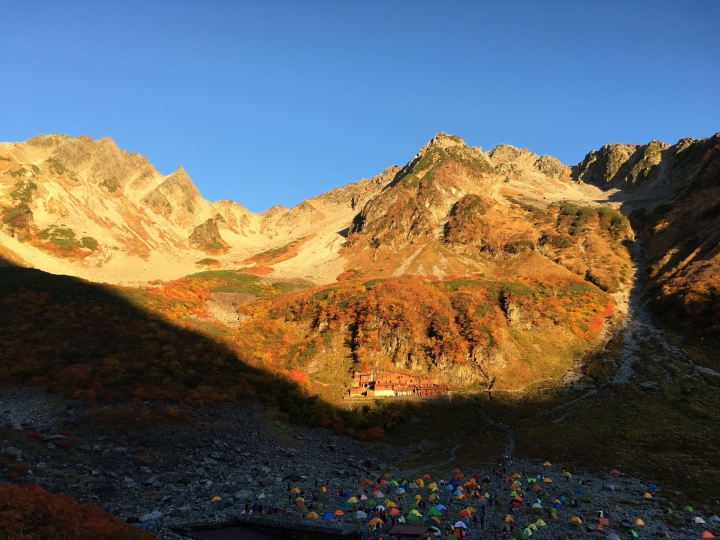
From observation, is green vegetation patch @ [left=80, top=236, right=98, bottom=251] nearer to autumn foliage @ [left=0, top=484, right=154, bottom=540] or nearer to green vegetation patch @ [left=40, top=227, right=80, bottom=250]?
green vegetation patch @ [left=40, top=227, right=80, bottom=250]

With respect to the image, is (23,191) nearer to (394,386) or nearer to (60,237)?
(60,237)

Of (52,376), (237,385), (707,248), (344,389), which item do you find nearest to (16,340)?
(52,376)

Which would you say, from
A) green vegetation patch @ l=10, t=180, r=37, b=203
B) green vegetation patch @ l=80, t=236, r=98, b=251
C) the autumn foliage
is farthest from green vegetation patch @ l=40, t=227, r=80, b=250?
the autumn foliage

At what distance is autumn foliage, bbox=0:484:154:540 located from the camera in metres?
17.0

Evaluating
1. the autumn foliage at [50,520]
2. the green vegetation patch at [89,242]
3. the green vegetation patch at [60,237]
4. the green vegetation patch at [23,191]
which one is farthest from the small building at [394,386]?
the green vegetation patch at [23,191]

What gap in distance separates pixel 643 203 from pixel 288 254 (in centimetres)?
13151

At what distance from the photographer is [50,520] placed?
18094mm

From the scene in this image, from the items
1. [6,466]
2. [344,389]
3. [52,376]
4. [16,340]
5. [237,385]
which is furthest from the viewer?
[344,389]

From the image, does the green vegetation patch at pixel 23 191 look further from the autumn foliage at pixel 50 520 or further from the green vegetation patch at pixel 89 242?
the autumn foliage at pixel 50 520

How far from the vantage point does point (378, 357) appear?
64.6 metres

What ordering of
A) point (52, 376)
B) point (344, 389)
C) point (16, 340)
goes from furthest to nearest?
point (344, 389), point (16, 340), point (52, 376)

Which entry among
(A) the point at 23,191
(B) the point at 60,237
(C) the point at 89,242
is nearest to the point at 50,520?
(C) the point at 89,242

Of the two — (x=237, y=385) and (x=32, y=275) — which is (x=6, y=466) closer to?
(x=237, y=385)

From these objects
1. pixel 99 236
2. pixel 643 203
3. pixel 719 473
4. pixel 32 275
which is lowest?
pixel 719 473
